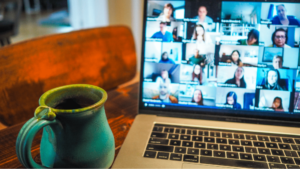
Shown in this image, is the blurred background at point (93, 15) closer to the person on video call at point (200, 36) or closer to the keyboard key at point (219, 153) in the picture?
the person on video call at point (200, 36)

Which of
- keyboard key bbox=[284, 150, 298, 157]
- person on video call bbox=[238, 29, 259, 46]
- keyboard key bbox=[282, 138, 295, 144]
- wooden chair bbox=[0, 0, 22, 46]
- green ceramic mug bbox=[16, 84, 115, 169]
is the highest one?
wooden chair bbox=[0, 0, 22, 46]

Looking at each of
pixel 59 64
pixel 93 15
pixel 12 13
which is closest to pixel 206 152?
pixel 59 64

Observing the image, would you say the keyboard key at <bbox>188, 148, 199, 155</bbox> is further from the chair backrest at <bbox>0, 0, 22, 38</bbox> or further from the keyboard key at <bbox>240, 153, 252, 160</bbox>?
the chair backrest at <bbox>0, 0, 22, 38</bbox>

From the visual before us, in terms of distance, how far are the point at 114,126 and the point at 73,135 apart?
22 centimetres

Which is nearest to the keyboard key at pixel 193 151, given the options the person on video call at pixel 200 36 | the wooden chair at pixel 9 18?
the person on video call at pixel 200 36

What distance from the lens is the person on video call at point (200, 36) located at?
53cm

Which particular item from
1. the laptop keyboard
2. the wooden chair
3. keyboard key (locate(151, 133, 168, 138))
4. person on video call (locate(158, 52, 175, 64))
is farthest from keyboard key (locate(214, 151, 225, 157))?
the wooden chair

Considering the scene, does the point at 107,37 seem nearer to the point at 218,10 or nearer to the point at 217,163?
the point at 218,10

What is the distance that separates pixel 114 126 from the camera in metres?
0.57

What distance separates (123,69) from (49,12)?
195 inches

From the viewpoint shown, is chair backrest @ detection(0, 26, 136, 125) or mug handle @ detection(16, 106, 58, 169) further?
chair backrest @ detection(0, 26, 136, 125)

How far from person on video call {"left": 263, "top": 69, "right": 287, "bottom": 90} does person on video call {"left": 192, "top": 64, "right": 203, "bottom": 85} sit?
0.13 meters

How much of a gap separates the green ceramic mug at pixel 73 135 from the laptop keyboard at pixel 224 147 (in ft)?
0.33

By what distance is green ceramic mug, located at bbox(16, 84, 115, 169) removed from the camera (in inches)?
12.9
